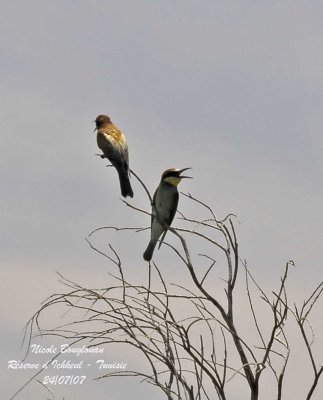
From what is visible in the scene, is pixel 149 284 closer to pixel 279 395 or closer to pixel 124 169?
pixel 279 395

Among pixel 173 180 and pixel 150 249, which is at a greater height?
pixel 173 180

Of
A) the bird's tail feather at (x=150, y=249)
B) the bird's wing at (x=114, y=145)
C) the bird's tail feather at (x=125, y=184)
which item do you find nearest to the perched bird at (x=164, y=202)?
the bird's tail feather at (x=150, y=249)

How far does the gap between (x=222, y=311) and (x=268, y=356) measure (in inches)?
13.2

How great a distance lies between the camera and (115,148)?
822cm

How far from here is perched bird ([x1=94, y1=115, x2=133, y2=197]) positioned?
25.3ft

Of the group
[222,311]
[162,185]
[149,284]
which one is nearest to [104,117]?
[162,185]

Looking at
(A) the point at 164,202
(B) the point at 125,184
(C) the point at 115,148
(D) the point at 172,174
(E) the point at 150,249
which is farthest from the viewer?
(A) the point at 164,202

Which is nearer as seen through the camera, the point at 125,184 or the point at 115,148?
the point at 125,184

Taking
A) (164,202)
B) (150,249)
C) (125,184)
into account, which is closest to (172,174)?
(164,202)

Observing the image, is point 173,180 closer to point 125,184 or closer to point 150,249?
point 150,249

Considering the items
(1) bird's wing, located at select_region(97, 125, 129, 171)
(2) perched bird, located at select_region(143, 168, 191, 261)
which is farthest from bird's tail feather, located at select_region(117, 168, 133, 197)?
(2) perched bird, located at select_region(143, 168, 191, 261)

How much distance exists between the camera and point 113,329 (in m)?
4.32

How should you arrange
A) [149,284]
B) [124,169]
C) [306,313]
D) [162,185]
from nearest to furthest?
[306,313] → [149,284] → [124,169] → [162,185]

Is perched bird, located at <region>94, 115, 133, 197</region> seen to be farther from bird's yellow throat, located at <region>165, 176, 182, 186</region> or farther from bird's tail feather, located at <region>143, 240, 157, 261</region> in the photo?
bird's tail feather, located at <region>143, 240, 157, 261</region>
